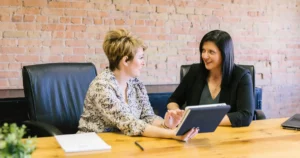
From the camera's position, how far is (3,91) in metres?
3.13

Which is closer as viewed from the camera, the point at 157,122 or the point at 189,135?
the point at 189,135

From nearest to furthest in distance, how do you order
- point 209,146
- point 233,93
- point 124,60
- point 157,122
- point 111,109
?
1. point 209,146
2. point 111,109
3. point 124,60
4. point 157,122
5. point 233,93

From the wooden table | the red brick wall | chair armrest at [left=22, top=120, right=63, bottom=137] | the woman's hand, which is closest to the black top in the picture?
the wooden table

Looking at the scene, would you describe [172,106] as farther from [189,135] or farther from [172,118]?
[189,135]

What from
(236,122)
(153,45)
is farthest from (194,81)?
(153,45)

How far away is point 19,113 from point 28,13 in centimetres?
83

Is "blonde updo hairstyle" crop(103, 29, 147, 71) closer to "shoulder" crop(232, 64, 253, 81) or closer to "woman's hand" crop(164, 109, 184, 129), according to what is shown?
"woman's hand" crop(164, 109, 184, 129)

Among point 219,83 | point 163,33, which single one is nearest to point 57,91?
point 219,83

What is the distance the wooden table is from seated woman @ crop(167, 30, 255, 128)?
0.22 meters

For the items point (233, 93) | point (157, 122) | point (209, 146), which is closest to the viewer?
point (209, 146)

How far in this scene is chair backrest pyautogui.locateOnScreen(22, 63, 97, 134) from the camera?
2.37 meters

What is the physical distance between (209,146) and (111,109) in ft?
1.63

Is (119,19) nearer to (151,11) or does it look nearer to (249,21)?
(151,11)

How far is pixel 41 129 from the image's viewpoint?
218 cm
